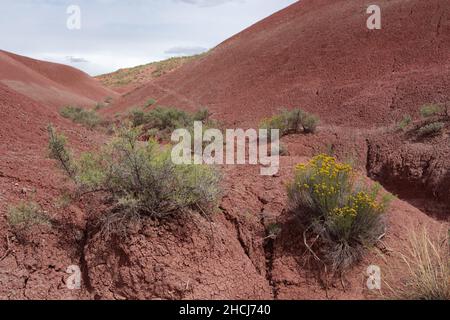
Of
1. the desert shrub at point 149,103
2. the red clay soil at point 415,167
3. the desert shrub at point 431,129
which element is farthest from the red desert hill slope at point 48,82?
the desert shrub at point 431,129

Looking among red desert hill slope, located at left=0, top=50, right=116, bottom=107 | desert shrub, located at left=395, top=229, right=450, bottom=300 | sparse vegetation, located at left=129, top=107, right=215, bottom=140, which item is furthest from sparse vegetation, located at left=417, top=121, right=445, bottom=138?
red desert hill slope, located at left=0, top=50, right=116, bottom=107

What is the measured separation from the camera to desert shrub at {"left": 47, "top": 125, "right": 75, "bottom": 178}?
438cm

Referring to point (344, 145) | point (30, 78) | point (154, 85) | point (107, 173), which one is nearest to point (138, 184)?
point (107, 173)

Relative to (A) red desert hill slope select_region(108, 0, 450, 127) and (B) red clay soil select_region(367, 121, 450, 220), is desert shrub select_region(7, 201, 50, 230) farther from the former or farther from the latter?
(A) red desert hill slope select_region(108, 0, 450, 127)

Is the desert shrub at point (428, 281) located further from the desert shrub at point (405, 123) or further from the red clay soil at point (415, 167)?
the desert shrub at point (405, 123)

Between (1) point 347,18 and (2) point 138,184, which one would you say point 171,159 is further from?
(1) point 347,18

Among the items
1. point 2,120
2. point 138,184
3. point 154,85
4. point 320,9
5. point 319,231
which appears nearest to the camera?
point 138,184

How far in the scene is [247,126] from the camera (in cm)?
1255

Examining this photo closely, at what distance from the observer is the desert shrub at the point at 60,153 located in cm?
438

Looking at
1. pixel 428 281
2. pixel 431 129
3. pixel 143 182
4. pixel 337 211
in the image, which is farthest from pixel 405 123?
pixel 143 182

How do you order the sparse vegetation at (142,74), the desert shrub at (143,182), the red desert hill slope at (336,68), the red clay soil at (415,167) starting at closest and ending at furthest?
the desert shrub at (143,182)
the red clay soil at (415,167)
the red desert hill slope at (336,68)
the sparse vegetation at (142,74)

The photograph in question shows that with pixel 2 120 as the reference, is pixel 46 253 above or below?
below

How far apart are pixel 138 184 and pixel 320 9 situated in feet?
53.7

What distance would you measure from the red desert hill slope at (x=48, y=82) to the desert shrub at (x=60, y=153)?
→ 22191 mm
